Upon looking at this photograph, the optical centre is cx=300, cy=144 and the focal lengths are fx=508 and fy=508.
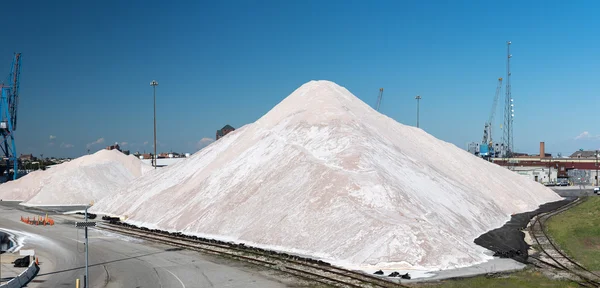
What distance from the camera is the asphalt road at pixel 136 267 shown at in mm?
30625

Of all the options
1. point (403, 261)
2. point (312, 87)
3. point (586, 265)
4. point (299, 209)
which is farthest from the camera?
point (312, 87)

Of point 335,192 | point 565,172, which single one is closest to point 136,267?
point 335,192

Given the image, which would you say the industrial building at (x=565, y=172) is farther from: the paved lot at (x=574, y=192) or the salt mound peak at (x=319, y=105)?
the salt mound peak at (x=319, y=105)

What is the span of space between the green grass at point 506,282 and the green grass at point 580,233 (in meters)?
6.62

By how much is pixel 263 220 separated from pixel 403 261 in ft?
50.6

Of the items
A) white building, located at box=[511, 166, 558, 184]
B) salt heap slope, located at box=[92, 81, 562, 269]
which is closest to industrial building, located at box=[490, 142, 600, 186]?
white building, located at box=[511, 166, 558, 184]

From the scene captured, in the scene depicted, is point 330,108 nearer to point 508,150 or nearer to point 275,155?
point 275,155

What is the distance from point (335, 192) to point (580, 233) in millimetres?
25144

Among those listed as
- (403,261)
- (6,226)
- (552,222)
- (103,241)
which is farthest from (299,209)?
(6,226)

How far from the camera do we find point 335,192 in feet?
145

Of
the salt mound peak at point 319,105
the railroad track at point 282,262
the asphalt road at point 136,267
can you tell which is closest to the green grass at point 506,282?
the railroad track at point 282,262

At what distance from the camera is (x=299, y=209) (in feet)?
145

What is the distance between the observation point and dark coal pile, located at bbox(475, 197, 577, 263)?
125 ft

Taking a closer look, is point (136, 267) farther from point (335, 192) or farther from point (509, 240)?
point (509, 240)
